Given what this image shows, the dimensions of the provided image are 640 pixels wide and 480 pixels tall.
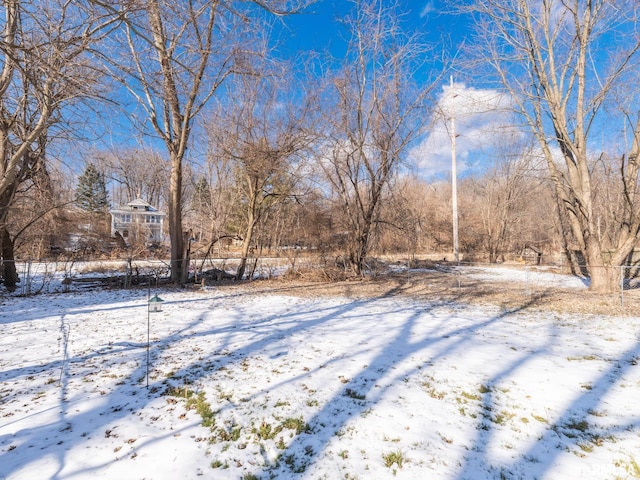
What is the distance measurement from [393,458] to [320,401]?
1.02 m

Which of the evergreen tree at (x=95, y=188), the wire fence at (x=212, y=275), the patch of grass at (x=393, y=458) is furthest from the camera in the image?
the evergreen tree at (x=95, y=188)

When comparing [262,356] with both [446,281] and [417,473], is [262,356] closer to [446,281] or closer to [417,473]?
[417,473]

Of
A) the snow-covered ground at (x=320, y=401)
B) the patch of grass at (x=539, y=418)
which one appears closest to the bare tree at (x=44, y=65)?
the snow-covered ground at (x=320, y=401)

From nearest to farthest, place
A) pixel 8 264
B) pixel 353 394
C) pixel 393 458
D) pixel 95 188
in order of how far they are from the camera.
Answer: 1. pixel 393 458
2. pixel 353 394
3. pixel 8 264
4. pixel 95 188

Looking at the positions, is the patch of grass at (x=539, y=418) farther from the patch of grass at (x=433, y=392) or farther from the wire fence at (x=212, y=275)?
the wire fence at (x=212, y=275)

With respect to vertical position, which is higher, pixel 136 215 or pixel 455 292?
pixel 136 215

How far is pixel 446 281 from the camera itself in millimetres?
12922

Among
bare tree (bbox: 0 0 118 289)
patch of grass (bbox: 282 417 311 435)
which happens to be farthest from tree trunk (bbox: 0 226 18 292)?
patch of grass (bbox: 282 417 311 435)

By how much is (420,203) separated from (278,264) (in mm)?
20084

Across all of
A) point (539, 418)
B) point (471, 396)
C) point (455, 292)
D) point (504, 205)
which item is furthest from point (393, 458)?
point (504, 205)

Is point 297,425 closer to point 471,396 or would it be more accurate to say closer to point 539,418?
point 471,396

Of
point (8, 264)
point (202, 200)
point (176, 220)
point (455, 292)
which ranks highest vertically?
point (202, 200)

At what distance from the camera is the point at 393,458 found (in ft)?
7.88

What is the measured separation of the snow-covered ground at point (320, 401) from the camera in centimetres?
235
